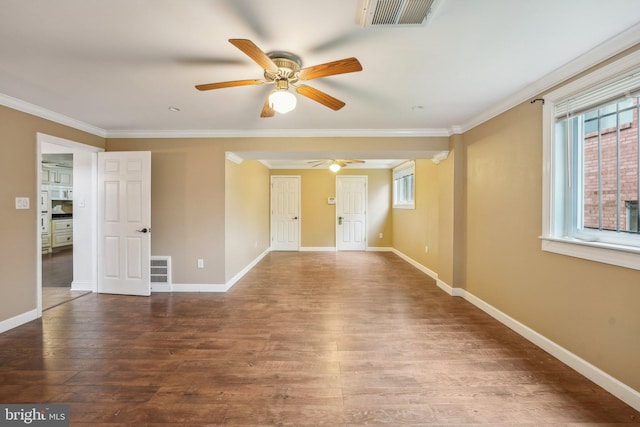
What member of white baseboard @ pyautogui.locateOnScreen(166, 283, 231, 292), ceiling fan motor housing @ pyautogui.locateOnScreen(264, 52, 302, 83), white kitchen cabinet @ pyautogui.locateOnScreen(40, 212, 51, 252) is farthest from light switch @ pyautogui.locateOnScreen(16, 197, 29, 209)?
white kitchen cabinet @ pyautogui.locateOnScreen(40, 212, 51, 252)

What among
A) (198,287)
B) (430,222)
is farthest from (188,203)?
(430,222)

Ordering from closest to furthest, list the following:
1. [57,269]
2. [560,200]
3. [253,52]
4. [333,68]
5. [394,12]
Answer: [394,12] < [253,52] < [333,68] < [560,200] < [57,269]

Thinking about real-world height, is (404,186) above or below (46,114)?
below

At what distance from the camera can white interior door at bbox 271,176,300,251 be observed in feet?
25.8

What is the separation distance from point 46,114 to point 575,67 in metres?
5.32

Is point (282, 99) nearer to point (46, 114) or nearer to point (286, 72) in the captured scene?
point (286, 72)

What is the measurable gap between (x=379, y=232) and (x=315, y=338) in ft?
17.9

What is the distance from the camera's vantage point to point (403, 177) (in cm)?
709

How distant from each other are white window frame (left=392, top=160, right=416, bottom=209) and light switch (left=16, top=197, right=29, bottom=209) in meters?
6.09

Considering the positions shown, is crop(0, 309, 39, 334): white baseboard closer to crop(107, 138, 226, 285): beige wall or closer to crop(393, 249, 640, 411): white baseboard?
crop(107, 138, 226, 285): beige wall

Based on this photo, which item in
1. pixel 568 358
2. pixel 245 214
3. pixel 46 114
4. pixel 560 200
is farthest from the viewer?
pixel 245 214

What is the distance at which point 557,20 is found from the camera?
5.60 feet

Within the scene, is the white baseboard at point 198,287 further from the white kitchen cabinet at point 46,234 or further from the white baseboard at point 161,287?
the white kitchen cabinet at point 46,234

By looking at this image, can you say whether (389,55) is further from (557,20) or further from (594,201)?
(594,201)
